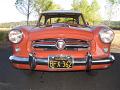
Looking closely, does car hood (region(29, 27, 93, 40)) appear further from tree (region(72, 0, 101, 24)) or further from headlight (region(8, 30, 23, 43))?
tree (region(72, 0, 101, 24))

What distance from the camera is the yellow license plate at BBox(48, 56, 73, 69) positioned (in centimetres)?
648

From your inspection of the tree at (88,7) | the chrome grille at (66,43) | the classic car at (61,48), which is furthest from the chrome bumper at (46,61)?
the tree at (88,7)

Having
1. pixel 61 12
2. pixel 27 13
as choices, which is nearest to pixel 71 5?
pixel 27 13

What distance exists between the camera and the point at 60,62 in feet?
21.3

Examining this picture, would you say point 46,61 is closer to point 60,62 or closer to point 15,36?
point 60,62

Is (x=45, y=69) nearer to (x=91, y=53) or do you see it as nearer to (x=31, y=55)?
(x=31, y=55)

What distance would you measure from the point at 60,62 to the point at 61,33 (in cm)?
61

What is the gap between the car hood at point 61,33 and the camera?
6712 millimetres

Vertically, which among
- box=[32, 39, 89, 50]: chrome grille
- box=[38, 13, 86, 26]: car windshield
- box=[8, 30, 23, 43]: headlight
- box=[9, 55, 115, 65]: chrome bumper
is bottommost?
box=[9, 55, 115, 65]: chrome bumper

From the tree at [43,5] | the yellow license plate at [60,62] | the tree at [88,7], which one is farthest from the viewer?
the tree at [88,7]

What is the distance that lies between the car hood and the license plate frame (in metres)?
0.43

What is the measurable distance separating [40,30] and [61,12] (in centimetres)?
189

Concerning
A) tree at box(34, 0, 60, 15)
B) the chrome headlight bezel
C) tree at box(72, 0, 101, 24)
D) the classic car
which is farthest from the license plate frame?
tree at box(72, 0, 101, 24)

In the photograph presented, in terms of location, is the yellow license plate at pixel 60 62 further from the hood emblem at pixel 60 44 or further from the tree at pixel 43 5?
the tree at pixel 43 5
